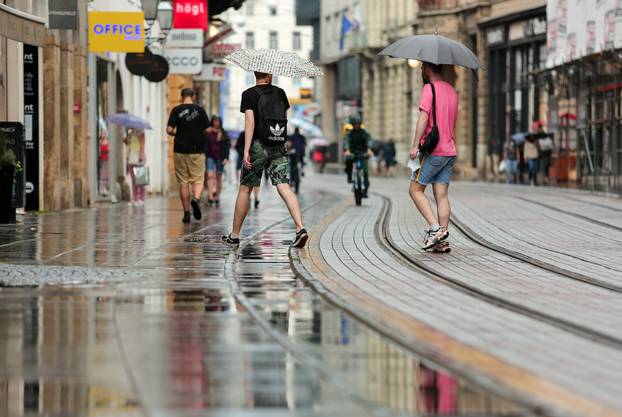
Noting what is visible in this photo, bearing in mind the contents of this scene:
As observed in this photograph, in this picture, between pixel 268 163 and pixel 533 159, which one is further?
pixel 533 159

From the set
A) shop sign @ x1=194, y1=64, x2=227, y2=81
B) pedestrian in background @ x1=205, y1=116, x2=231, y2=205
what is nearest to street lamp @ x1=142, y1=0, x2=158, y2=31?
pedestrian in background @ x1=205, y1=116, x2=231, y2=205

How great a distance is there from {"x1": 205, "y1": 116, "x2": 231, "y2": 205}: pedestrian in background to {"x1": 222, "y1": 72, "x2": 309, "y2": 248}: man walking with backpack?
13557 millimetres

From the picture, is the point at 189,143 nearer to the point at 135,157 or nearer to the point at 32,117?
the point at 32,117

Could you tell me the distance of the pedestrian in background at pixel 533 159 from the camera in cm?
5266

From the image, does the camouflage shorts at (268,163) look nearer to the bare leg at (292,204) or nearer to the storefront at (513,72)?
the bare leg at (292,204)

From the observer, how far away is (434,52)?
17297 millimetres

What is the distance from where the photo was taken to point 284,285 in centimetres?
1258

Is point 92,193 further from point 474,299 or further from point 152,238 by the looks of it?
point 474,299

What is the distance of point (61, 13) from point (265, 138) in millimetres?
10680

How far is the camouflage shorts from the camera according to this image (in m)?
17.4

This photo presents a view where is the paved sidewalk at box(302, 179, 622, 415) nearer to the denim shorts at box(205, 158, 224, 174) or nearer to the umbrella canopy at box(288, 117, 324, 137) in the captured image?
the denim shorts at box(205, 158, 224, 174)

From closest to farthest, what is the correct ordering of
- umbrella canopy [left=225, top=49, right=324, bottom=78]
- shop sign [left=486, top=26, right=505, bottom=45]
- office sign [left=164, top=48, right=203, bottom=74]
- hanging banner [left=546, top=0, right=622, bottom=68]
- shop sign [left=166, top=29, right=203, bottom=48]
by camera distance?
1. umbrella canopy [left=225, top=49, right=324, bottom=78]
2. hanging banner [left=546, top=0, right=622, bottom=68]
3. office sign [left=164, top=48, right=203, bottom=74]
4. shop sign [left=166, top=29, right=203, bottom=48]
5. shop sign [left=486, top=26, right=505, bottom=45]

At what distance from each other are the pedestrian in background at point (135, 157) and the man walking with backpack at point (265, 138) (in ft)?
52.1

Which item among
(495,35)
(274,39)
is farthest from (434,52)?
(274,39)
